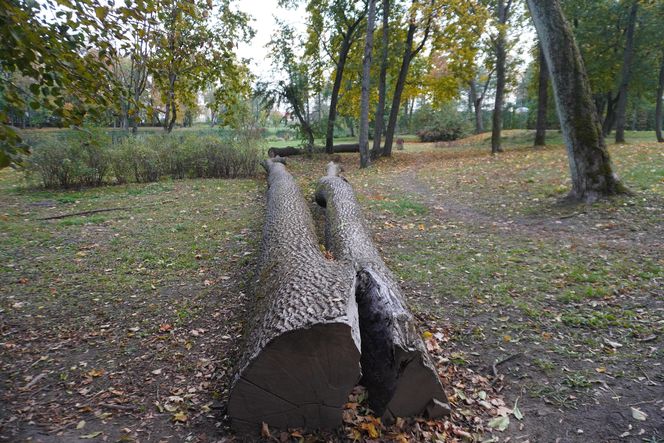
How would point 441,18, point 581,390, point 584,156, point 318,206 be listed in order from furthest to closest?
point 441,18, point 318,206, point 584,156, point 581,390

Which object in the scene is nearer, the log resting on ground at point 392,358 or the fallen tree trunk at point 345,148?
the log resting on ground at point 392,358

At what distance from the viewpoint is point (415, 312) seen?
3.93 m

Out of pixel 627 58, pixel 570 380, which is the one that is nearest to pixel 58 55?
pixel 570 380

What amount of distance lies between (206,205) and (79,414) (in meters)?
6.68

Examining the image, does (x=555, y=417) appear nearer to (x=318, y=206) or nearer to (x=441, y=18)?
(x=318, y=206)

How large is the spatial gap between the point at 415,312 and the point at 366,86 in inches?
490

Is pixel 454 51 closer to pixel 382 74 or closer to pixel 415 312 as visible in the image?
pixel 382 74

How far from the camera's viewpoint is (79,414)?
8.24 feet

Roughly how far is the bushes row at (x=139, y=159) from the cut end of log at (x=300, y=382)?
9.26m

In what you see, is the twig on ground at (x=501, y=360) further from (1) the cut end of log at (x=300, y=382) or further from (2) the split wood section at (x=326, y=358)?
(1) the cut end of log at (x=300, y=382)

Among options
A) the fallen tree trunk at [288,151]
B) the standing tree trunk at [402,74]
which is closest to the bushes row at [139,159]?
the fallen tree trunk at [288,151]

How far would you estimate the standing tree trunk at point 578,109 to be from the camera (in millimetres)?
6680

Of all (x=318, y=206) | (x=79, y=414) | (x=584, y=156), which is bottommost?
(x=79, y=414)

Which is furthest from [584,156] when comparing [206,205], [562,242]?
[206,205]
